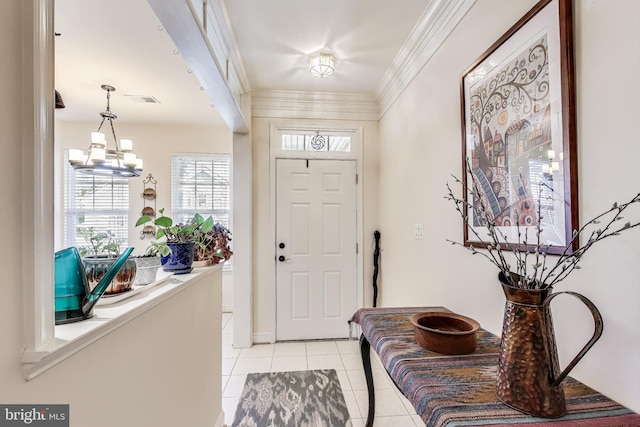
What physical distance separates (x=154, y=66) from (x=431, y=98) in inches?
98.8

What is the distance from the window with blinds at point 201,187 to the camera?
4332 mm

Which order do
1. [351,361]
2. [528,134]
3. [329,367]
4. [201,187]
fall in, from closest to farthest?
1. [528,134]
2. [329,367]
3. [351,361]
4. [201,187]

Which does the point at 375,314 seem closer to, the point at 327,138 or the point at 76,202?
the point at 327,138

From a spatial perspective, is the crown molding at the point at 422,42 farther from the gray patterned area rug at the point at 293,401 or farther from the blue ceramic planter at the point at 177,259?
the gray patterned area rug at the point at 293,401

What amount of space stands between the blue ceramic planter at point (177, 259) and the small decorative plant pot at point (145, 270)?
21cm

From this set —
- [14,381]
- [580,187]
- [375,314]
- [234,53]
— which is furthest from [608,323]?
[234,53]

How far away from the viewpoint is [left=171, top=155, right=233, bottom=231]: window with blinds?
4332mm

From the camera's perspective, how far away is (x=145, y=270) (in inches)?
46.0

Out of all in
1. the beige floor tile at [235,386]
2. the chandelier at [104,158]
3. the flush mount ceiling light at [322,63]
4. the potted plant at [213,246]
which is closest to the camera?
the potted plant at [213,246]

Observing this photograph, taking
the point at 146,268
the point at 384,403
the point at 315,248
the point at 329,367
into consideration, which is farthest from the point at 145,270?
the point at 315,248

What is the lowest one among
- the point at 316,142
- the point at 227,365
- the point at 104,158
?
the point at 227,365

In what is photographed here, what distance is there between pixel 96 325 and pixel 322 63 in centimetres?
235

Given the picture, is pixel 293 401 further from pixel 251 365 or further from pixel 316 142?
pixel 316 142

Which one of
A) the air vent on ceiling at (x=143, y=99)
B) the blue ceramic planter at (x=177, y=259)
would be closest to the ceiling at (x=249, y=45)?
the air vent on ceiling at (x=143, y=99)
